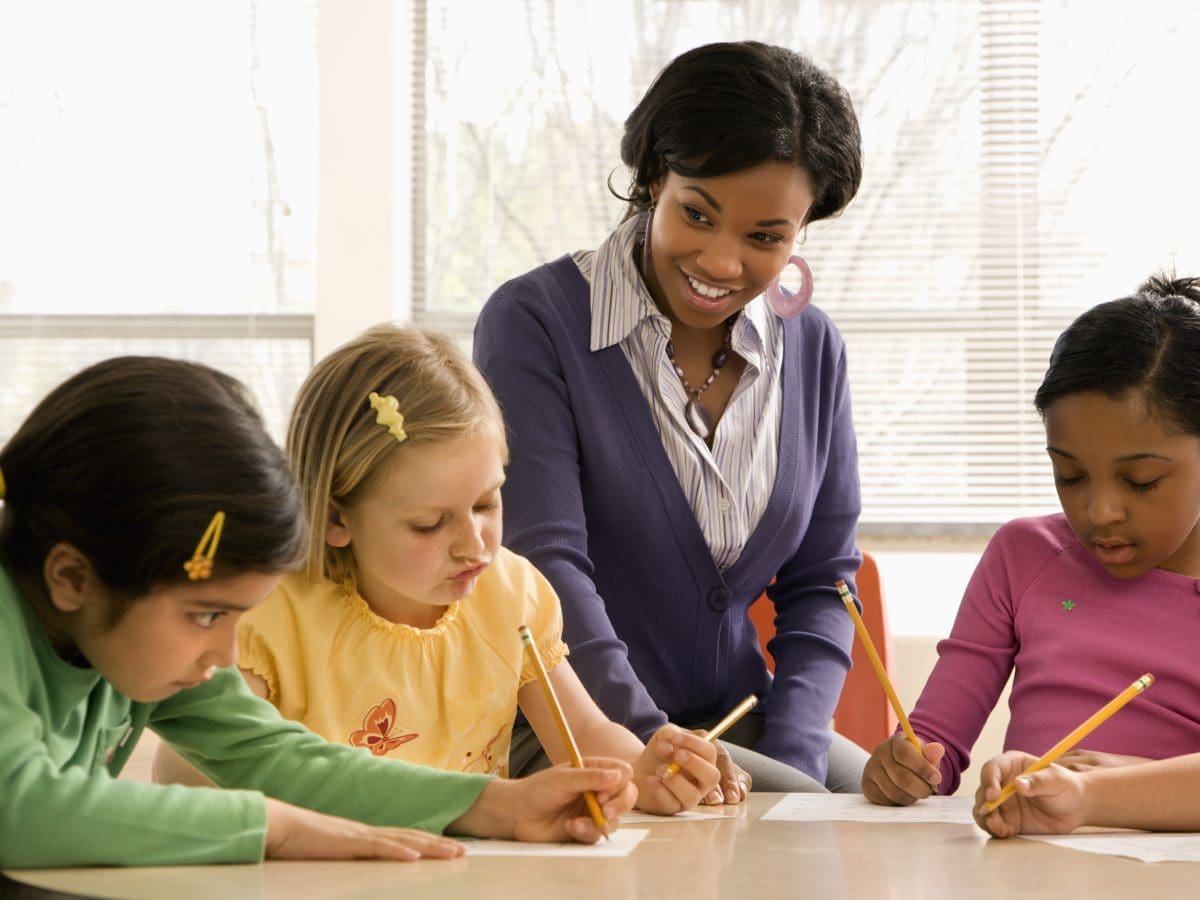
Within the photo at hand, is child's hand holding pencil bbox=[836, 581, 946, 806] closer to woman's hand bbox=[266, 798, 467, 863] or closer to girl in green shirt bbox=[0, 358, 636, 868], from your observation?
girl in green shirt bbox=[0, 358, 636, 868]

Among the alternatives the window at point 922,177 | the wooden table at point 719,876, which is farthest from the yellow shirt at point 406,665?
the window at point 922,177

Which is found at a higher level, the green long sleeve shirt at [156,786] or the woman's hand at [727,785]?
the green long sleeve shirt at [156,786]

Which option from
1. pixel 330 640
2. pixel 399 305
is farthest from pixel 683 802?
pixel 399 305

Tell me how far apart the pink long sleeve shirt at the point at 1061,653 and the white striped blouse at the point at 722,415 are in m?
0.30

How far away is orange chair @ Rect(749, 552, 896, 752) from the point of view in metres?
2.19

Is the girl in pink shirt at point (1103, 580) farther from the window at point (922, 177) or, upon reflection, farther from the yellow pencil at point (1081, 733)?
the window at point (922, 177)

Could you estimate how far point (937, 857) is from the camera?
1135 mm

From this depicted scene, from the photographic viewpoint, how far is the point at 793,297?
200 cm

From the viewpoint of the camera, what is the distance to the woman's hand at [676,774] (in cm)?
136

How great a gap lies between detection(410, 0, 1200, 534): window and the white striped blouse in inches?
52.7

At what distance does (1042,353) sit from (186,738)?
243 centimetres

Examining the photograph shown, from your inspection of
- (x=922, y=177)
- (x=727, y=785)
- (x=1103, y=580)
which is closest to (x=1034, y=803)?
(x=727, y=785)

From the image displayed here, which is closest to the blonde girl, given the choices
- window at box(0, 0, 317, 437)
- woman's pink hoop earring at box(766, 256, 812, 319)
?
woman's pink hoop earring at box(766, 256, 812, 319)

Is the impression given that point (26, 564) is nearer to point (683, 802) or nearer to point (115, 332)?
point (683, 802)
